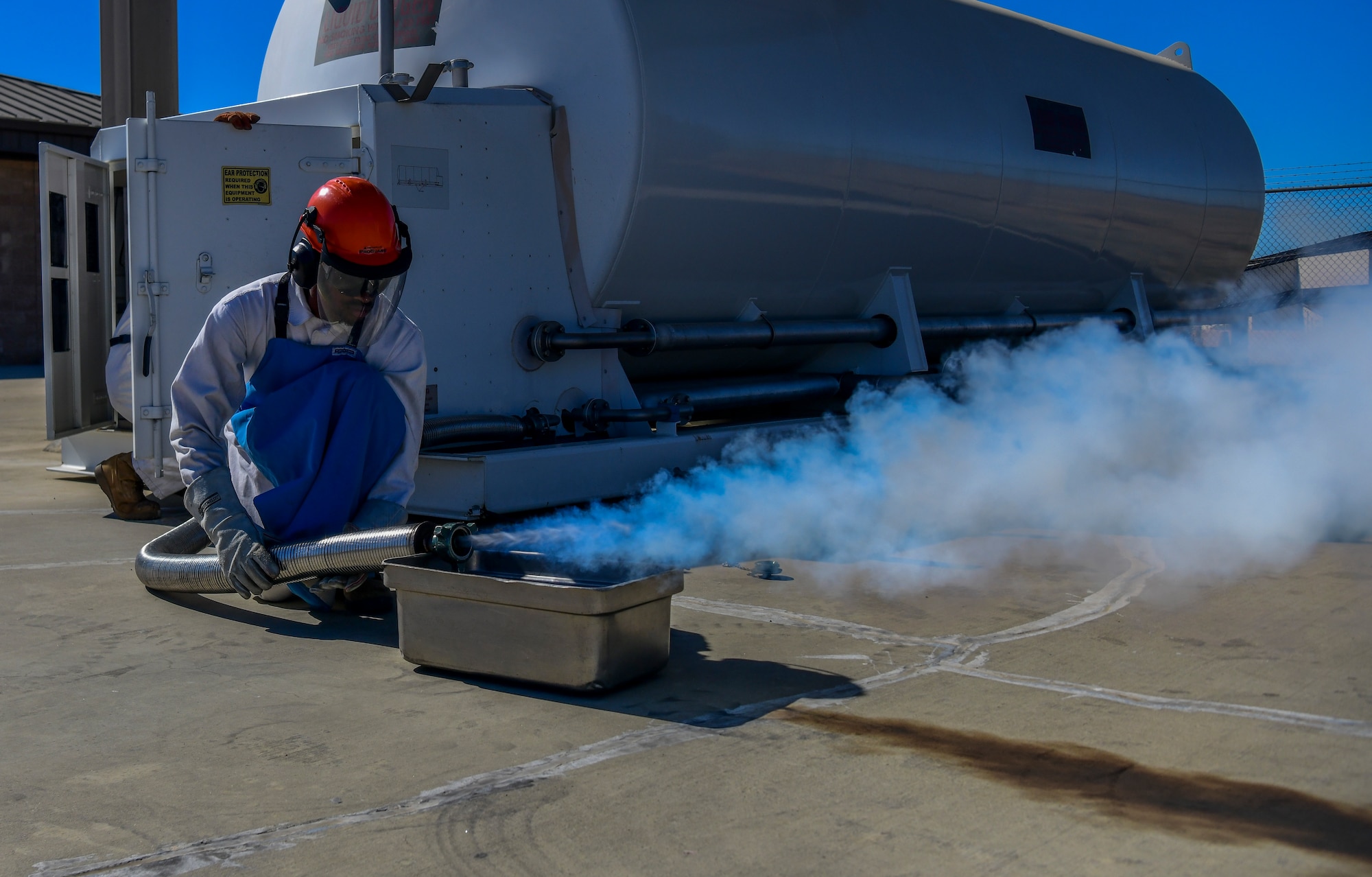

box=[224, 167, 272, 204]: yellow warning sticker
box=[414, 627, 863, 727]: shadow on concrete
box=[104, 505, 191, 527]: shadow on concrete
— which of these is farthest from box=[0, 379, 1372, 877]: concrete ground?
box=[224, 167, 272, 204]: yellow warning sticker

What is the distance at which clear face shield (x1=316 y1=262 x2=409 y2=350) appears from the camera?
4309 millimetres

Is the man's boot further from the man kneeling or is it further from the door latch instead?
the man kneeling

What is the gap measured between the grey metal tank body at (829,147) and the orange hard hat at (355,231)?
87.3 inches

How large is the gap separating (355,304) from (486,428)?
1.78 metres

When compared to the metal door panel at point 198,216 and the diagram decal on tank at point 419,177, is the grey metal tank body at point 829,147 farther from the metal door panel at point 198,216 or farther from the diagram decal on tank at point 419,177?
the metal door panel at point 198,216

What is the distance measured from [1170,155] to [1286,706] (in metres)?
7.90

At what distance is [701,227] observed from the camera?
6.75 m

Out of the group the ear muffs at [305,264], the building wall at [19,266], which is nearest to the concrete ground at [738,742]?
the ear muffs at [305,264]

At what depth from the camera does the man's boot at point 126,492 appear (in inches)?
264

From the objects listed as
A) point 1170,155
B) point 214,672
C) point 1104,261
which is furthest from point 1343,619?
point 1170,155

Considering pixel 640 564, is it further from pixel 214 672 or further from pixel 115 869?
pixel 115 869

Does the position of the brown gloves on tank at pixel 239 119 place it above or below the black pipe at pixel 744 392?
above

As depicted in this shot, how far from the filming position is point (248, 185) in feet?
20.0

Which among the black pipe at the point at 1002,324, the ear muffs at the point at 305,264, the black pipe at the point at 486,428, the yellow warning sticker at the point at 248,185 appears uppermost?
the yellow warning sticker at the point at 248,185
